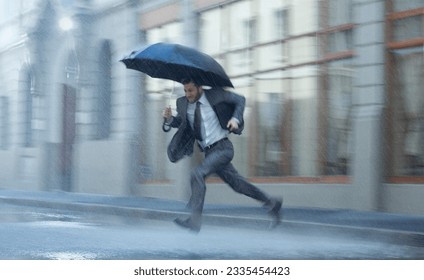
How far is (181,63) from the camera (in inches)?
253

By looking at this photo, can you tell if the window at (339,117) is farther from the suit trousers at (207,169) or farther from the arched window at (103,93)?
the suit trousers at (207,169)

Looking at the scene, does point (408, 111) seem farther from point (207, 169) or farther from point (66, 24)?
point (66, 24)

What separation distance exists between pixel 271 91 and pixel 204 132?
3.36 meters

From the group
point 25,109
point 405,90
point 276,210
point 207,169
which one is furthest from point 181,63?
point 405,90

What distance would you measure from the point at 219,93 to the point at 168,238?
1.13m

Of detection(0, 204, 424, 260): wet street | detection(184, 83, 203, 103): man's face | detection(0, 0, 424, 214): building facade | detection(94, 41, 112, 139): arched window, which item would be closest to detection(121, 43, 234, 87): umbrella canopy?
detection(184, 83, 203, 103): man's face

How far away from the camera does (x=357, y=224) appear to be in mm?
7305

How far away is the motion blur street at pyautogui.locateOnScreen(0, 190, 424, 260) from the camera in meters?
5.22

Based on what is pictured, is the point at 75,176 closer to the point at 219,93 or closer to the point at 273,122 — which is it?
the point at 273,122

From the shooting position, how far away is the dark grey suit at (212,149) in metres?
6.45

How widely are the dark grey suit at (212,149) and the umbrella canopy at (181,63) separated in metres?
0.13

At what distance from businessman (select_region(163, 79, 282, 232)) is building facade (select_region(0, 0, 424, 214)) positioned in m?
2.12

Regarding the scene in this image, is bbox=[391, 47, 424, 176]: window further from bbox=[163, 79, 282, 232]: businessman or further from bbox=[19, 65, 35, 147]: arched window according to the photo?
bbox=[19, 65, 35, 147]: arched window

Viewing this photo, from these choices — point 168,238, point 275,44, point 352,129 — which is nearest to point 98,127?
point 275,44
